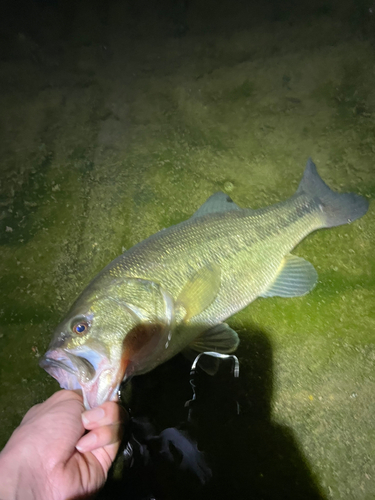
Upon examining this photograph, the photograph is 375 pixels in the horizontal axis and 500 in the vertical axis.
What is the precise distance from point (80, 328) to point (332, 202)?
6.54 feet

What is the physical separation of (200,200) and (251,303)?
3.09 feet

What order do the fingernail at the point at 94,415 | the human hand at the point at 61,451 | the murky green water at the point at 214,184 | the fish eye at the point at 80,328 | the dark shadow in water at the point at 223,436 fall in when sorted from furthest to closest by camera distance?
the murky green water at the point at 214,184 < the dark shadow in water at the point at 223,436 < the fish eye at the point at 80,328 < the fingernail at the point at 94,415 < the human hand at the point at 61,451

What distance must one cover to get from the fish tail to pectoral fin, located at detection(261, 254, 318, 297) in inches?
16.5

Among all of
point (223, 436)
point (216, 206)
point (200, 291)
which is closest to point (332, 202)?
point (216, 206)

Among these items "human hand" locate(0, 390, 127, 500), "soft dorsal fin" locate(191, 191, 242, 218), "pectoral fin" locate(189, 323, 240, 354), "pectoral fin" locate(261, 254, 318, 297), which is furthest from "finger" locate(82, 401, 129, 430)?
"soft dorsal fin" locate(191, 191, 242, 218)

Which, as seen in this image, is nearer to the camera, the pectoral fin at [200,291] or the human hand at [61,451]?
the human hand at [61,451]

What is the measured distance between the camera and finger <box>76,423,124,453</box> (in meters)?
1.34

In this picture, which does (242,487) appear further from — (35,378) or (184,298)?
(35,378)

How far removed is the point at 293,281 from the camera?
2023 millimetres

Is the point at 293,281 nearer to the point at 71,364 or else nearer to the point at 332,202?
the point at 332,202

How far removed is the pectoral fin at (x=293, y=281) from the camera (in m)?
2.01

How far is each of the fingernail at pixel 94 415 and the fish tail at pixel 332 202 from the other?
1.95 metres

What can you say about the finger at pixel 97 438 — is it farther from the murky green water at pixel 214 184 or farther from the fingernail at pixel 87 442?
the murky green water at pixel 214 184

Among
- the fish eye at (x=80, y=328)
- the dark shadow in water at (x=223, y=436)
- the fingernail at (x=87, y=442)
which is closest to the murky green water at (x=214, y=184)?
the dark shadow in water at (x=223, y=436)
